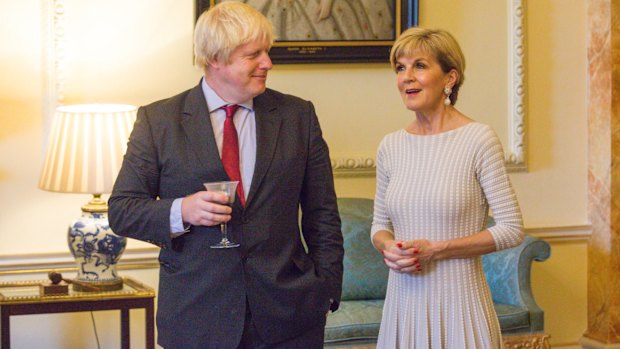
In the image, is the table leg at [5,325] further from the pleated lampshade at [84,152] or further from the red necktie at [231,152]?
the red necktie at [231,152]

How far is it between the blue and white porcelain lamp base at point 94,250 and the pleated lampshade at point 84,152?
14 cm

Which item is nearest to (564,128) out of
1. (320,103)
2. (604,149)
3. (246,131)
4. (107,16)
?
(604,149)

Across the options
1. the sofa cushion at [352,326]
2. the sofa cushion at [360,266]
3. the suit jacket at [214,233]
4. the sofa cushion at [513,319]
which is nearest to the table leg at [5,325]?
the sofa cushion at [352,326]

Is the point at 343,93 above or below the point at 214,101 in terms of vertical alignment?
above

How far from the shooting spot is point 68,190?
3938 mm

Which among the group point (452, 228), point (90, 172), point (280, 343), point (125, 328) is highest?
point (90, 172)

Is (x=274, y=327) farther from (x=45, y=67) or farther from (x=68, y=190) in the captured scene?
(x=45, y=67)

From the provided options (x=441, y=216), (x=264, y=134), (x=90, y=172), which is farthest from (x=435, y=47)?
(x=90, y=172)

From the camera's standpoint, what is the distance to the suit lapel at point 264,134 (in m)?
2.40

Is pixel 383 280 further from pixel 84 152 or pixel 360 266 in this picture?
pixel 84 152

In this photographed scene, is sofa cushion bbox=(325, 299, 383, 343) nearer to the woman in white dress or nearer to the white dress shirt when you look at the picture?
the woman in white dress

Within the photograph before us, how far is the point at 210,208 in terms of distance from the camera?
222 centimetres

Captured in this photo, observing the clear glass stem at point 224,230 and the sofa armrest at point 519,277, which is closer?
the clear glass stem at point 224,230

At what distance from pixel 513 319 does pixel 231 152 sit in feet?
7.39
